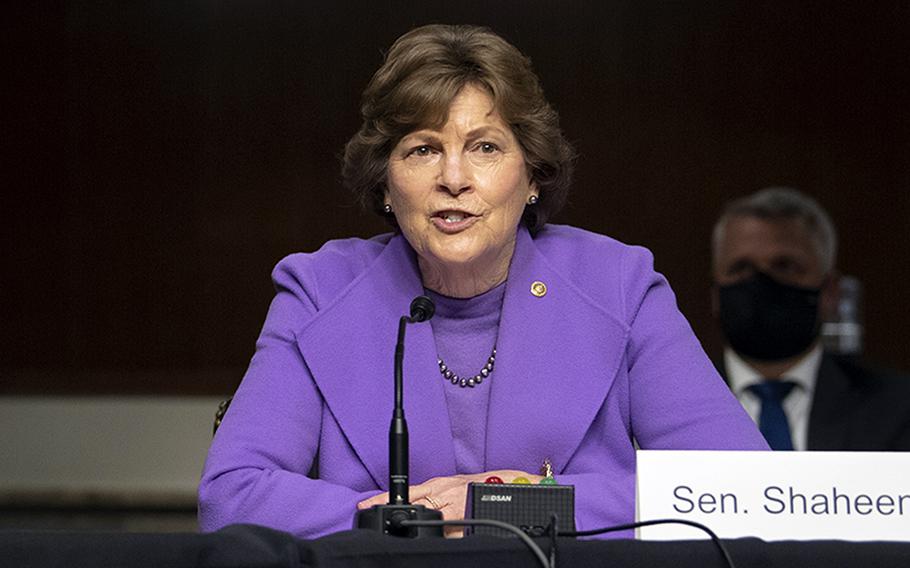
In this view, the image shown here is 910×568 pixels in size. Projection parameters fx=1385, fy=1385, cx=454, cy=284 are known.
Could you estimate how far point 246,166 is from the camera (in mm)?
6004

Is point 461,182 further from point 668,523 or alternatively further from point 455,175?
point 668,523

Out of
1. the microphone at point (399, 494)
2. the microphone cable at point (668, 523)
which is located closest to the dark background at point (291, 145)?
the microphone at point (399, 494)

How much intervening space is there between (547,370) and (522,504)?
0.66 meters

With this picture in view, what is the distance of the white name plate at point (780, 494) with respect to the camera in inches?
62.4

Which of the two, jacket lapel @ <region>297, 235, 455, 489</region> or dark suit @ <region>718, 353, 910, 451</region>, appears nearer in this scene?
jacket lapel @ <region>297, 235, 455, 489</region>

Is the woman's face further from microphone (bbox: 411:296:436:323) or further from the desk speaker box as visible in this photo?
the desk speaker box

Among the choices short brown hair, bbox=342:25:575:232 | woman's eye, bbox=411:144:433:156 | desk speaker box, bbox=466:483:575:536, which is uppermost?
short brown hair, bbox=342:25:575:232

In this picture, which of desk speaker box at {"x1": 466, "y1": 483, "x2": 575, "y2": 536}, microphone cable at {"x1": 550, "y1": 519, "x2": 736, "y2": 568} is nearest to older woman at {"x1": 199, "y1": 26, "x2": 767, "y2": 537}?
desk speaker box at {"x1": 466, "y1": 483, "x2": 575, "y2": 536}

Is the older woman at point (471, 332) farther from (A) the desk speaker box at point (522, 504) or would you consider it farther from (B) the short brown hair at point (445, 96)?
(A) the desk speaker box at point (522, 504)

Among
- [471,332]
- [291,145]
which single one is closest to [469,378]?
[471,332]

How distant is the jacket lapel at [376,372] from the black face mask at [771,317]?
163cm

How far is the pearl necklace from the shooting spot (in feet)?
7.68

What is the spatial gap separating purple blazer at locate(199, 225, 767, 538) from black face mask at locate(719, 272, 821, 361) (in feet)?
4.77

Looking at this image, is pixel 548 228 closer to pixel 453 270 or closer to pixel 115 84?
pixel 453 270
